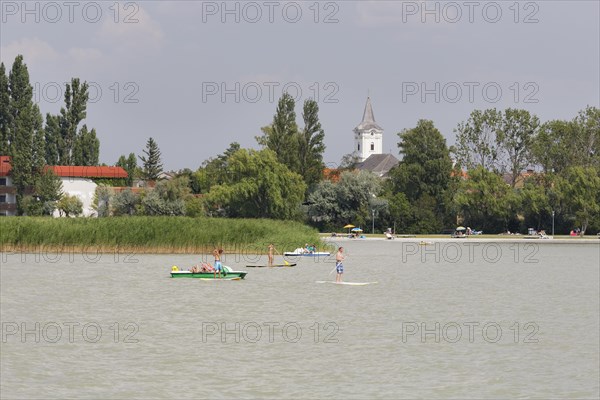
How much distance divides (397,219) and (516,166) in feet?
75.2

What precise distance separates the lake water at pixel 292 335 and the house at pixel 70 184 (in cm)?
7022

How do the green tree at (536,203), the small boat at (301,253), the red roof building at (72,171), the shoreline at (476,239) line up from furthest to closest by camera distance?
the red roof building at (72,171) < the green tree at (536,203) < the shoreline at (476,239) < the small boat at (301,253)

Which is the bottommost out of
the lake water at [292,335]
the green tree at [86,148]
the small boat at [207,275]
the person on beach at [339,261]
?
the lake water at [292,335]

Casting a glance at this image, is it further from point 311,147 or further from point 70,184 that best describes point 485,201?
point 70,184

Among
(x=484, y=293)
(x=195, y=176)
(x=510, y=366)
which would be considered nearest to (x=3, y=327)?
→ (x=510, y=366)

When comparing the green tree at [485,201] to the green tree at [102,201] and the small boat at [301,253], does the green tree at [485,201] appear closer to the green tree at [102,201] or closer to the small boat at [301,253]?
the green tree at [102,201]

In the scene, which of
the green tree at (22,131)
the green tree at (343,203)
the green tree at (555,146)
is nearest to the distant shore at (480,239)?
the green tree at (343,203)

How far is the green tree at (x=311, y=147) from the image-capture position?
13875 cm

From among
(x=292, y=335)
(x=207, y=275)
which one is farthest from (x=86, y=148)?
(x=292, y=335)

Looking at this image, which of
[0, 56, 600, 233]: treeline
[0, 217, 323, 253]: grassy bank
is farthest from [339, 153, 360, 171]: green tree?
[0, 217, 323, 253]: grassy bank

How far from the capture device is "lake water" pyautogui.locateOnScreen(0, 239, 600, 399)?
24.9 m

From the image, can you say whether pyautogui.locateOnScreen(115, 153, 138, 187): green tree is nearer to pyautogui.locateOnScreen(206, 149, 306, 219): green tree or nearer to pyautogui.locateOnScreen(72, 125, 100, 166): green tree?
pyautogui.locateOnScreen(72, 125, 100, 166): green tree

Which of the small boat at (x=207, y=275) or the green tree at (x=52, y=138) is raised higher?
the green tree at (x=52, y=138)

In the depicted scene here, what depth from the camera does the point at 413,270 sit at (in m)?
72.2
